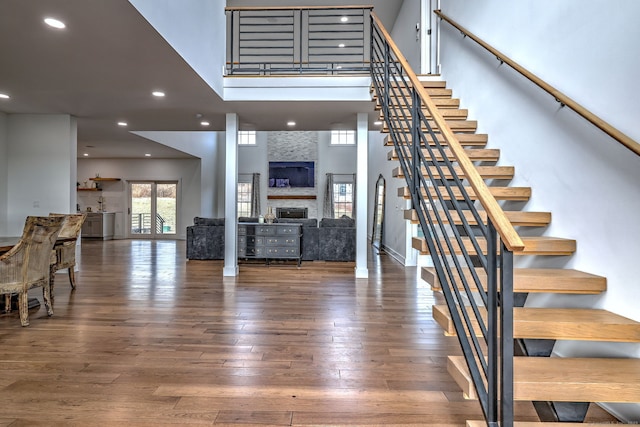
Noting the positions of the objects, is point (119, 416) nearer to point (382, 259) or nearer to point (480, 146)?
point (480, 146)

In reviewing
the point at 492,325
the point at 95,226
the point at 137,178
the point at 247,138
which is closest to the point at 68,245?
the point at 492,325

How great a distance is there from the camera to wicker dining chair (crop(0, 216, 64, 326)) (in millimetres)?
3248

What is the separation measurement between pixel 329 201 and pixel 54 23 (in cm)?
1019

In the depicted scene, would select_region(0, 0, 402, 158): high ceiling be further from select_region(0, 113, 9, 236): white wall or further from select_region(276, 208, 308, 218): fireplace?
select_region(276, 208, 308, 218): fireplace

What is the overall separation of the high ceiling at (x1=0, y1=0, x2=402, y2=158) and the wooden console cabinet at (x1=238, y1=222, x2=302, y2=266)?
203cm

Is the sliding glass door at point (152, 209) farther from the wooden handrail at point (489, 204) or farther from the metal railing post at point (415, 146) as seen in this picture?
the wooden handrail at point (489, 204)

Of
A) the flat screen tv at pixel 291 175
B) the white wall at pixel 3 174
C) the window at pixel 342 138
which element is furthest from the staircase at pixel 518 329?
the window at pixel 342 138

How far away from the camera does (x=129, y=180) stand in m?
11.9

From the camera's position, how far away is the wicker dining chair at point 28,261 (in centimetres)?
325

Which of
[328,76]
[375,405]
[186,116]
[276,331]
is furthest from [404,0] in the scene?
[375,405]

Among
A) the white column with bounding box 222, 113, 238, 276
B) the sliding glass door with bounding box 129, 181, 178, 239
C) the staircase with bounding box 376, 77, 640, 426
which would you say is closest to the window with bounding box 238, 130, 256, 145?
the sliding glass door with bounding box 129, 181, 178, 239

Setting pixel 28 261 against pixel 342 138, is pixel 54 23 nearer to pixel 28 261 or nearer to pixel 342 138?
pixel 28 261

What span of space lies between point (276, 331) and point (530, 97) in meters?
2.92

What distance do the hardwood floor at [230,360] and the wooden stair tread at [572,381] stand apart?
48 cm
